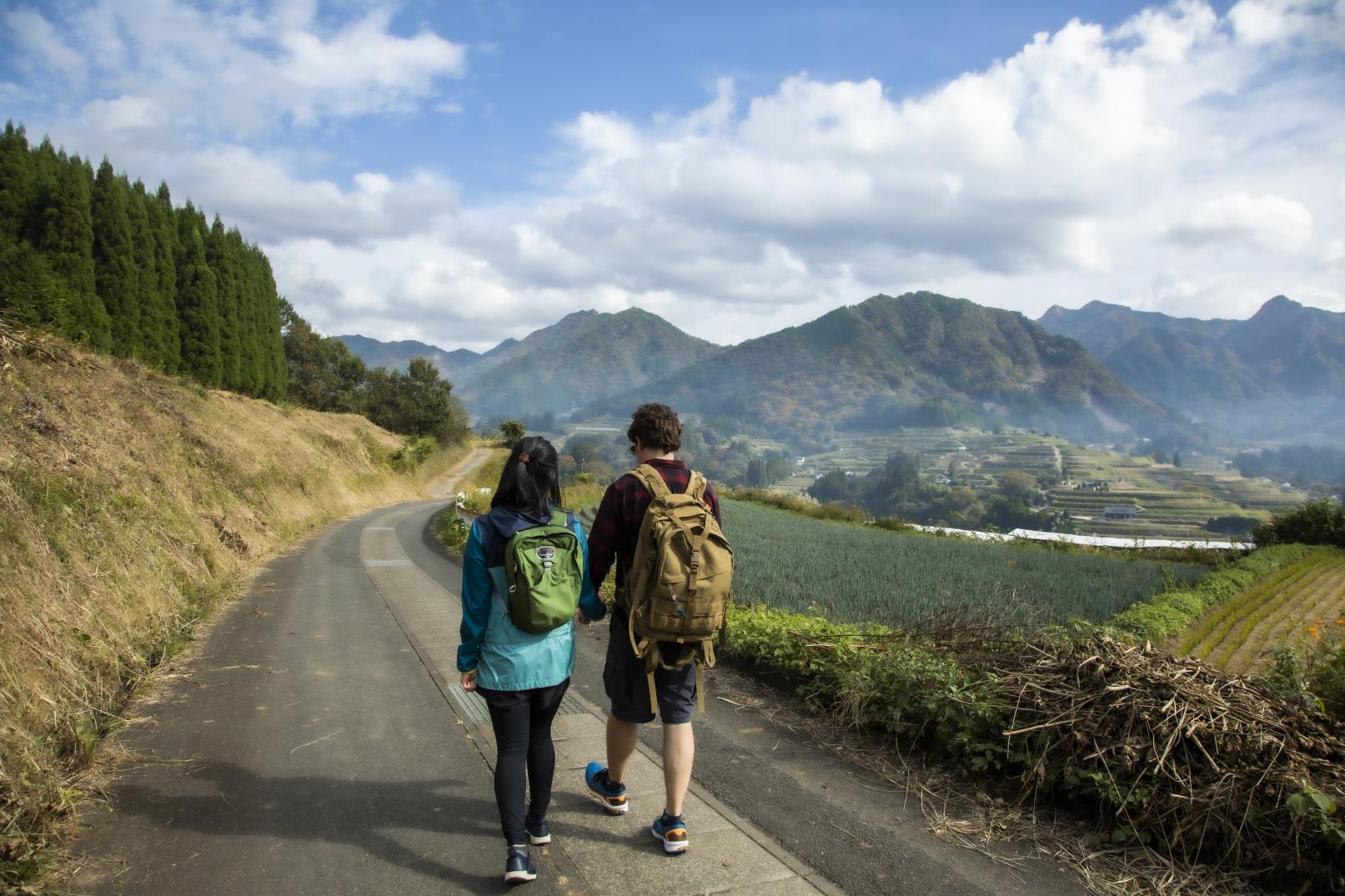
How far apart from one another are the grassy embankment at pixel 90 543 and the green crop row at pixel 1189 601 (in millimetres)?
7299

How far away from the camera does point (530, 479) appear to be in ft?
10.3

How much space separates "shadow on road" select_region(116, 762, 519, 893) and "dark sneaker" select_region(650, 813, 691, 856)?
0.74 metres

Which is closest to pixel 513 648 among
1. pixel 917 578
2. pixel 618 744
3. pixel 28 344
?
pixel 618 744

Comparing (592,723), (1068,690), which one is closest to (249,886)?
(592,723)

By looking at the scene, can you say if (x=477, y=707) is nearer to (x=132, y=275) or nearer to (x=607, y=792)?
(x=607, y=792)

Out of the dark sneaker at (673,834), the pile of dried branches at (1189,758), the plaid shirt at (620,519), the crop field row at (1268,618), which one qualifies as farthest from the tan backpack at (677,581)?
the crop field row at (1268,618)

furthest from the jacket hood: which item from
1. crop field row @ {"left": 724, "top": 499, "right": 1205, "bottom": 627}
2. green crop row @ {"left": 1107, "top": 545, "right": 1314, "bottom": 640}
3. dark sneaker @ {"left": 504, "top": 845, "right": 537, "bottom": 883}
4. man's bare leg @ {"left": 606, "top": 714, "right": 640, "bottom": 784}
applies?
green crop row @ {"left": 1107, "top": 545, "right": 1314, "bottom": 640}

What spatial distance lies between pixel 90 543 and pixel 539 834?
21.0 ft

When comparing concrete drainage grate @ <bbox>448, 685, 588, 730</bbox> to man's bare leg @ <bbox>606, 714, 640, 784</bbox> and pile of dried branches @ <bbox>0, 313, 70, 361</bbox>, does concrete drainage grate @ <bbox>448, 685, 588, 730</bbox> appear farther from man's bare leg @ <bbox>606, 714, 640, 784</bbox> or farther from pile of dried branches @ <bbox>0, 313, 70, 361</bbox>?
pile of dried branches @ <bbox>0, 313, 70, 361</bbox>

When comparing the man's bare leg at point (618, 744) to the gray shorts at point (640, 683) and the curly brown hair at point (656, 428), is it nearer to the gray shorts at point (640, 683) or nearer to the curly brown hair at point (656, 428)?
the gray shorts at point (640, 683)

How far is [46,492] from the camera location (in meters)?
7.00

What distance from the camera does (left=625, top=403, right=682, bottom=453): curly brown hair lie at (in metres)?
3.44

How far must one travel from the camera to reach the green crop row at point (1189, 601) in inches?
403

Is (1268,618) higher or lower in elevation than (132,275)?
lower
